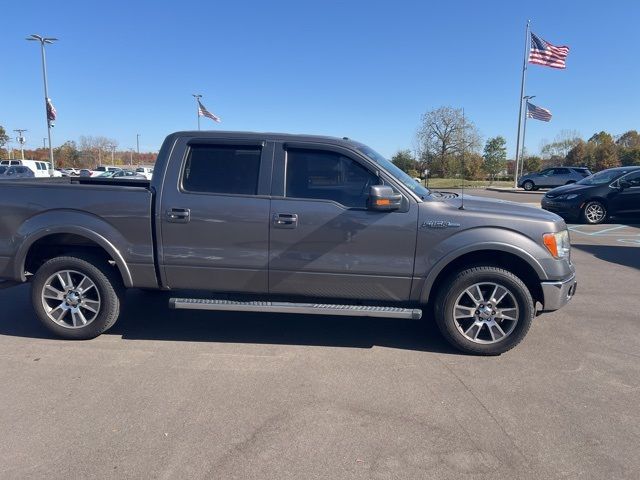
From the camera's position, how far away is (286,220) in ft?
13.6

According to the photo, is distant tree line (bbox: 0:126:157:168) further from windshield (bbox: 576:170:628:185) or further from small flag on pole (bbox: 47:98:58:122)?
windshield (bbox: 576:170:628:185)

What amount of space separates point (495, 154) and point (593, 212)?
44485mm

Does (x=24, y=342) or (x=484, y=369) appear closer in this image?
(x=484, y=369)

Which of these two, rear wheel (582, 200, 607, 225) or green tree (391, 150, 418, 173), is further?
rear wheel (582, 200, 607, 225)

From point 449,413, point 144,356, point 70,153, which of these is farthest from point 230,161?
point 70,153

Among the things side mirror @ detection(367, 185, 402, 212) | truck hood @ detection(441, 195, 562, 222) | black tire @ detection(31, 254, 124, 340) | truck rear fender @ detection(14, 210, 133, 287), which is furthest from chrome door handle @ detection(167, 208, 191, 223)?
truck hood @ detection(441, 195, 562, 222)

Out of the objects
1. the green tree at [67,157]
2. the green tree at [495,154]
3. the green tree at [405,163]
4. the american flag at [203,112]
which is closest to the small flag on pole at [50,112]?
the american flag at [203,112]

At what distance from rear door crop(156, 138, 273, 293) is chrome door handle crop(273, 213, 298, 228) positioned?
114 millimetres

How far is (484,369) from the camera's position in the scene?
4.00 meters

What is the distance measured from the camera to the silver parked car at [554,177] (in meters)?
32.7

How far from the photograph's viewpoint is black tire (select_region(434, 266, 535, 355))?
4.14 metres

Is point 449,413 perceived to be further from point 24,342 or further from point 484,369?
point 24,342

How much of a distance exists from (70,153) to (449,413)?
3718 inches

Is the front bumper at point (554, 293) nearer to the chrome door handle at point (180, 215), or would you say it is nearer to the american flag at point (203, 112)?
the chrome door handle at point (180, 215)
